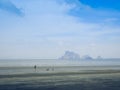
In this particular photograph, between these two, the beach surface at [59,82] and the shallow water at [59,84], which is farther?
the beach surface at [59,82]

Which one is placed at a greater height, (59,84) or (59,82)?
(59,82)

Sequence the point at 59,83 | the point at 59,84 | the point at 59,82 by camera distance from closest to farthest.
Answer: the point at 59,84, the point at 59,83, the point at 59,82

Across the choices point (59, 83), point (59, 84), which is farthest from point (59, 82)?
point (59, 84)

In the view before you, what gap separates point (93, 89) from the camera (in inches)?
1423

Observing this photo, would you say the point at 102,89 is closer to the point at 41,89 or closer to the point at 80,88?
the point at 80,88

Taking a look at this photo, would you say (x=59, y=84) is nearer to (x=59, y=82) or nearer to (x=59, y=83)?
(x=59, y=83)

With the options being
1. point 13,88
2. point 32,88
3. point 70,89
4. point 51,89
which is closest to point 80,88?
point 70,89

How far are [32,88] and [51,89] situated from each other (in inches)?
118

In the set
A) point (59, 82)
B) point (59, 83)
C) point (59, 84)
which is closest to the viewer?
point (59, 84)

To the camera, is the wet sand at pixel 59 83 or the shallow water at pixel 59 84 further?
the wet sand at pixel 59 83

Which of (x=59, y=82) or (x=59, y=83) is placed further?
(x=59, y=82)

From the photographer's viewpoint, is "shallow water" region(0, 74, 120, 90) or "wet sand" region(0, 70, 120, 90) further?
"wet sand" region(0, 70, 120, 90)

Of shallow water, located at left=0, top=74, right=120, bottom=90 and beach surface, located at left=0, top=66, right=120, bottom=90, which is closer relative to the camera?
shallow water, located at left=0, top=74, right=120, bottom=90

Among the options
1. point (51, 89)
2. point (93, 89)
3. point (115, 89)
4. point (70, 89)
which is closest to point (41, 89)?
point (51, 89)
